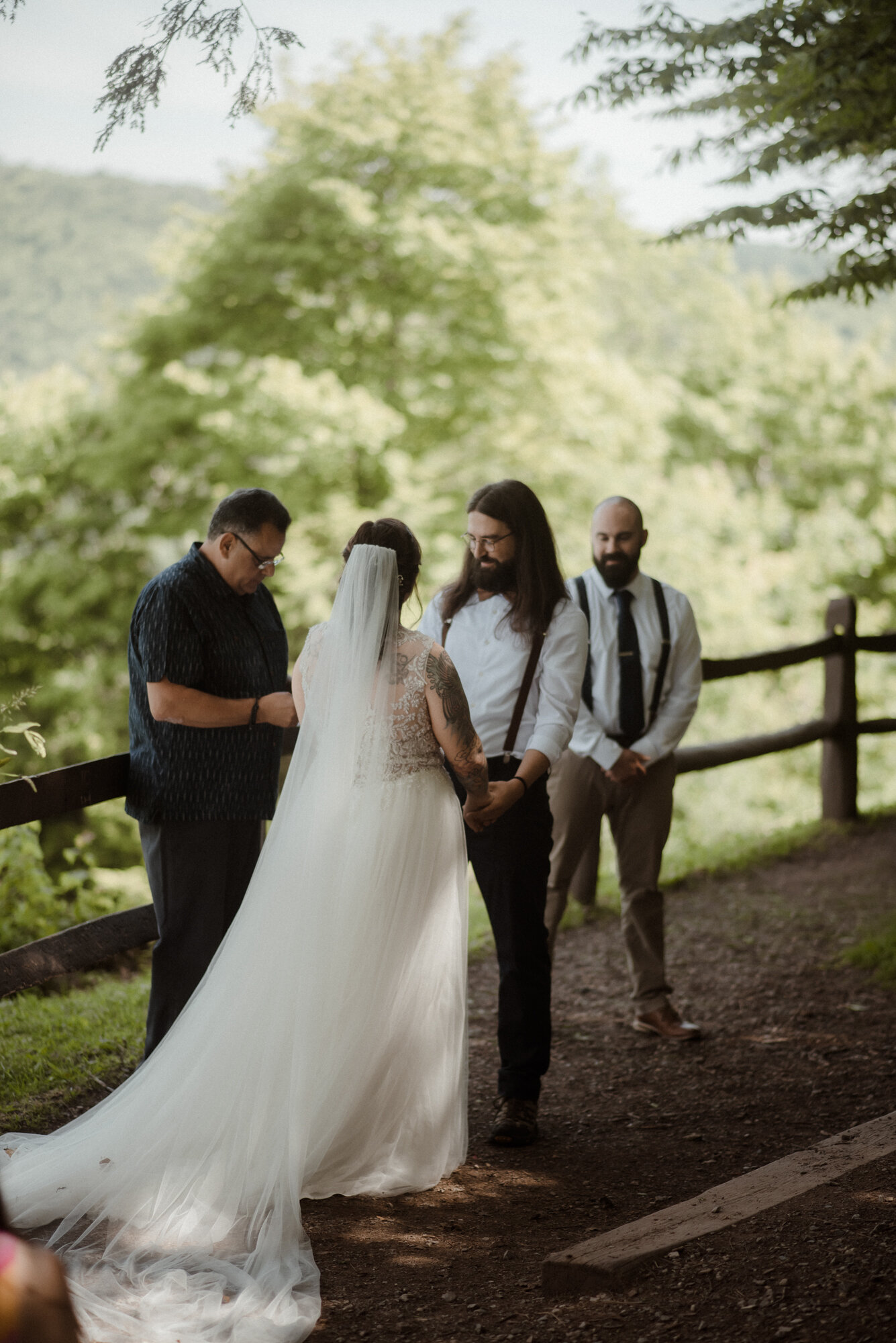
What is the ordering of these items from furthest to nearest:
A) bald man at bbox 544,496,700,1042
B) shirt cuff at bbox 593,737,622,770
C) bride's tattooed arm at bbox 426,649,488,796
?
bald man at bbox 544,496,700,1042 → shirt cuff at bbox 593,737,622,770 → bride's tattooed arm at bbox 426,649,488,796

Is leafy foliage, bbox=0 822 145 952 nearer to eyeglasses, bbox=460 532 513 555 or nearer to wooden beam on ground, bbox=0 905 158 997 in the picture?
wooden beam on ground, bbox=0 905 158 997

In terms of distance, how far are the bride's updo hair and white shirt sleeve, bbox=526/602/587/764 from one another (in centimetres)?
61

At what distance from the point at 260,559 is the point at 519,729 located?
103 centimetres

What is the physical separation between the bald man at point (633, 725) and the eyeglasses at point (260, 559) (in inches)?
59.0

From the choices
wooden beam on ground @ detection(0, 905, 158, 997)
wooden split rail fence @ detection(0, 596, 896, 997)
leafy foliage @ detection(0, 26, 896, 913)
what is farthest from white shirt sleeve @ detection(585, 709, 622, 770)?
leafy foliage @ detection(0, 26, 896, 913)

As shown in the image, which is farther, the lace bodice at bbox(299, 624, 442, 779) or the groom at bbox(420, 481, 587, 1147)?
the groom at bbox(420, 481, 587, 1147)

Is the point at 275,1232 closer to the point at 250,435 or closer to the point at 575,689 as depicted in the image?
the point at 575,689

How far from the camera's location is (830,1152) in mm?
3295

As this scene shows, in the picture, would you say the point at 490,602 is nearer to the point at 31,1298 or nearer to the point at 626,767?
the point at 626,767

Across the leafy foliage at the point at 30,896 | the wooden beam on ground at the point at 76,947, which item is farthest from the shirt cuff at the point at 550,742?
the leafy foliage at the point at 30,896

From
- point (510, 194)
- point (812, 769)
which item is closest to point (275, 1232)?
point (510, 194)

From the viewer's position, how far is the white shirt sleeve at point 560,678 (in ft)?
12.8

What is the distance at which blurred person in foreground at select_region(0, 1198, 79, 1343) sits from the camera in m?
1.35

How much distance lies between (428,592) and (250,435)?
326cm
